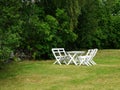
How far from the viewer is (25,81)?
37.1ft

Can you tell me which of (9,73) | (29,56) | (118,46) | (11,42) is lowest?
(118,46)

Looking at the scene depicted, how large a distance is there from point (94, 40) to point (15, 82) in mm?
20576

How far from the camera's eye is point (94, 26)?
27094mm

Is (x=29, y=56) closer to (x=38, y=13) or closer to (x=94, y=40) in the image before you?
(x=38, y=13)

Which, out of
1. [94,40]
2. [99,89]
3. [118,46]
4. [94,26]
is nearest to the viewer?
[99,89]

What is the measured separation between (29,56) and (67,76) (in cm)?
874

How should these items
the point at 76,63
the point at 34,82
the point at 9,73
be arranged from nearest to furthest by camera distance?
the point at 34,82 < the point at 9,73 < the point at 76,63

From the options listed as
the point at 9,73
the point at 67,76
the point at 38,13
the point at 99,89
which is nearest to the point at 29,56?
the point at 38,13

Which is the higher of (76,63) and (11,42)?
(11,42)

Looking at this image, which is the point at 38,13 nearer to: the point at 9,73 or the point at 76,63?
the point at 76,63

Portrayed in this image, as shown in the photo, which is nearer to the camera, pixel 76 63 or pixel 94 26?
pixel 76 63

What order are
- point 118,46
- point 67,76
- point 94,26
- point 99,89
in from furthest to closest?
1. point 118,46
2. point 94,26
3. point 67,76
4. point 99,89

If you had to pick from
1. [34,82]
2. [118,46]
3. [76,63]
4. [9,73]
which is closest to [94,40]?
[118,46]

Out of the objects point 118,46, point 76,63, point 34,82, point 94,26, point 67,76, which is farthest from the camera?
point 118,46
